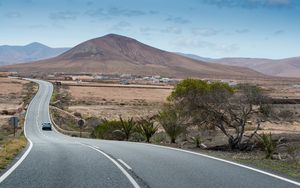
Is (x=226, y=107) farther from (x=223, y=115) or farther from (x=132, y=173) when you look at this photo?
(x=132, y=173)

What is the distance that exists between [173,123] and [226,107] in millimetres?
4824

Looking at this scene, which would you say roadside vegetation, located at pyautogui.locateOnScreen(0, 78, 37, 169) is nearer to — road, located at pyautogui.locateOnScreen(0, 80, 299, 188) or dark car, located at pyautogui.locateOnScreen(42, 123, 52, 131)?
road, located at pyautogui.locateOnScreen(0, 80, 299, 188)

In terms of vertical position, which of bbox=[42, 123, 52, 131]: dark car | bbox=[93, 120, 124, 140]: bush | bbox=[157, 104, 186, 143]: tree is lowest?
bbox=[42, 123, 52, 131]: dark car

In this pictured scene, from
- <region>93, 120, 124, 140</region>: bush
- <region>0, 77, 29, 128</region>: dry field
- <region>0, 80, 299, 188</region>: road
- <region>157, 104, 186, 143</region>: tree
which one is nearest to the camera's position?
<region>0, 80, 299, 188</region>: road

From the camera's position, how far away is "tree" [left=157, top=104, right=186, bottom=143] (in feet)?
105

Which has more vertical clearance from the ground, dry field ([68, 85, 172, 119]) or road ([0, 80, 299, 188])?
road ([0, 80, 299, 188])

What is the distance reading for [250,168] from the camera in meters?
13.2

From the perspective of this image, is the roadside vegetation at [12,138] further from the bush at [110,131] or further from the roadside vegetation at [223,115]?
the roadside vegetation at [223,115]

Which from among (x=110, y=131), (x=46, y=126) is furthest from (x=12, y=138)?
(x=46, y=126)

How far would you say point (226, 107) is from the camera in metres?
28.8

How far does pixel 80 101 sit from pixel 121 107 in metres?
13.8

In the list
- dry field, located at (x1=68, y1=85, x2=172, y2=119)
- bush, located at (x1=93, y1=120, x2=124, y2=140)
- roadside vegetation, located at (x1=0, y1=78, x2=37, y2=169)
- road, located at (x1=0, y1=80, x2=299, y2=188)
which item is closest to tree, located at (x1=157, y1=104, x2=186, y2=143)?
bush, located at (x1=93, y1=120, x2=124, y2=140)

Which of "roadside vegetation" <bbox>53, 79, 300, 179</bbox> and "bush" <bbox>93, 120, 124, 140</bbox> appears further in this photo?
"bush" <bbox>93, 120, 124, 140</bbox>

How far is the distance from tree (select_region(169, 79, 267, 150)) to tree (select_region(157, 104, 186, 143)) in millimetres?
1201
